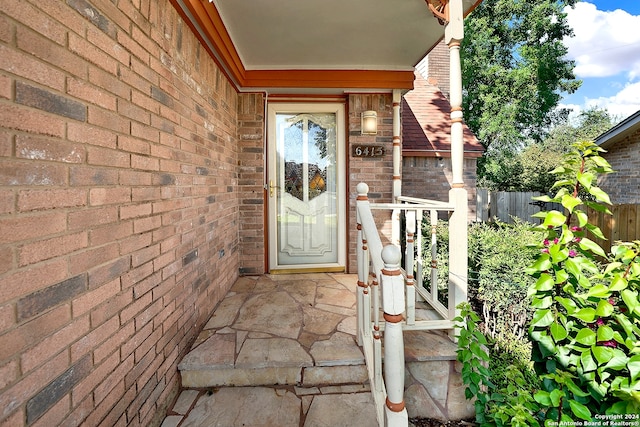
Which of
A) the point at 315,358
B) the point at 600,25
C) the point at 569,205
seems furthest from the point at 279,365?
the point at 600,25

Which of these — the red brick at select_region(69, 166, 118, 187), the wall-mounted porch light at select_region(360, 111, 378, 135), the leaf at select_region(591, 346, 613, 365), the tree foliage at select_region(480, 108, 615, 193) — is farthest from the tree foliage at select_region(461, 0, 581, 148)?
the red brick at select_region(69, 166, 118, 187)

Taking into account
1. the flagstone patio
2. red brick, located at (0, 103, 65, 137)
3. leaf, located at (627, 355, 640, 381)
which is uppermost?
red brick, located at (0, 103, 65, 137)

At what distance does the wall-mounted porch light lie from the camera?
345 cm

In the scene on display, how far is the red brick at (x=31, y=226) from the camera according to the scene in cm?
81

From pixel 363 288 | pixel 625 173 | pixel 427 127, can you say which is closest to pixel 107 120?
pixel 363 288

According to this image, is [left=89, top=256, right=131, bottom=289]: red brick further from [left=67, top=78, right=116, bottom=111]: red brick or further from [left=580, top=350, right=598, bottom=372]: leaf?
[left=580, top=350, right=598, bottom=372]: leaf

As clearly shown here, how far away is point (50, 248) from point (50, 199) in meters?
0.16

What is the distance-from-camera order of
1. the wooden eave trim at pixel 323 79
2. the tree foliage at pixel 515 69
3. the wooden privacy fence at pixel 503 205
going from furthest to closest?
the tree foliage at pixel 515 69
the wooden privacy fence at pixel 503 205
the wooden eave trim at pixel 323 79

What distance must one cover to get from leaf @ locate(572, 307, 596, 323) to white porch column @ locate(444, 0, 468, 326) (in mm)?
709

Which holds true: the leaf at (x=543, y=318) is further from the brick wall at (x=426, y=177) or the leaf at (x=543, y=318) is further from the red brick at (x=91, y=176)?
the brick wall at (x=426, y=177)

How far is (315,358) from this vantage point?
1887mm

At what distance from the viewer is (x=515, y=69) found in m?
10.8

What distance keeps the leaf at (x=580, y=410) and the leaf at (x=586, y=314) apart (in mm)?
330

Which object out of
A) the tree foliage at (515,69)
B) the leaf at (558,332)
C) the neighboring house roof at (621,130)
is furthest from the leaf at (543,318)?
the tree foliage at (515,69)
